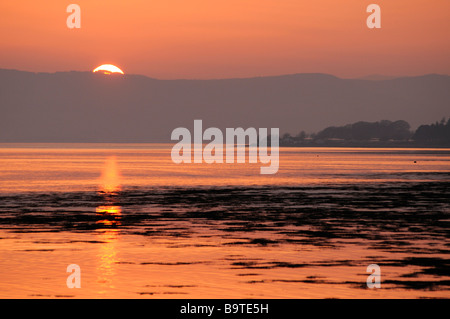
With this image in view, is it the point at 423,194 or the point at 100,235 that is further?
the point at 423,194

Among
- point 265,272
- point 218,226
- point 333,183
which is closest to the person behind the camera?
point 265,272

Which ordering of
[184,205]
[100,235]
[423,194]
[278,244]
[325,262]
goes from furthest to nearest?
[423,194]
[184,205]
[100,235]
[278,244]
[325,262]

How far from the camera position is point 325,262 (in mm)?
23938

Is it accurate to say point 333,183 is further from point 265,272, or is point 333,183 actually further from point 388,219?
point 265,272

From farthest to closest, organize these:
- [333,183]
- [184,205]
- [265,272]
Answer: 1. [333,183]
2. [184,205]
3. [265,272]

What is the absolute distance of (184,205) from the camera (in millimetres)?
45125

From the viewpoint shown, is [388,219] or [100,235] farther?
[388,219]

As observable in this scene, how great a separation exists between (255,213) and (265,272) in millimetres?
17556

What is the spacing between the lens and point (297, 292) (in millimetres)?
19516

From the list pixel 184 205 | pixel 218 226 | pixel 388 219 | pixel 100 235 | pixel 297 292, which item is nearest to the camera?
pixel 297 292

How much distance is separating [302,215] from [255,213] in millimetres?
2494
